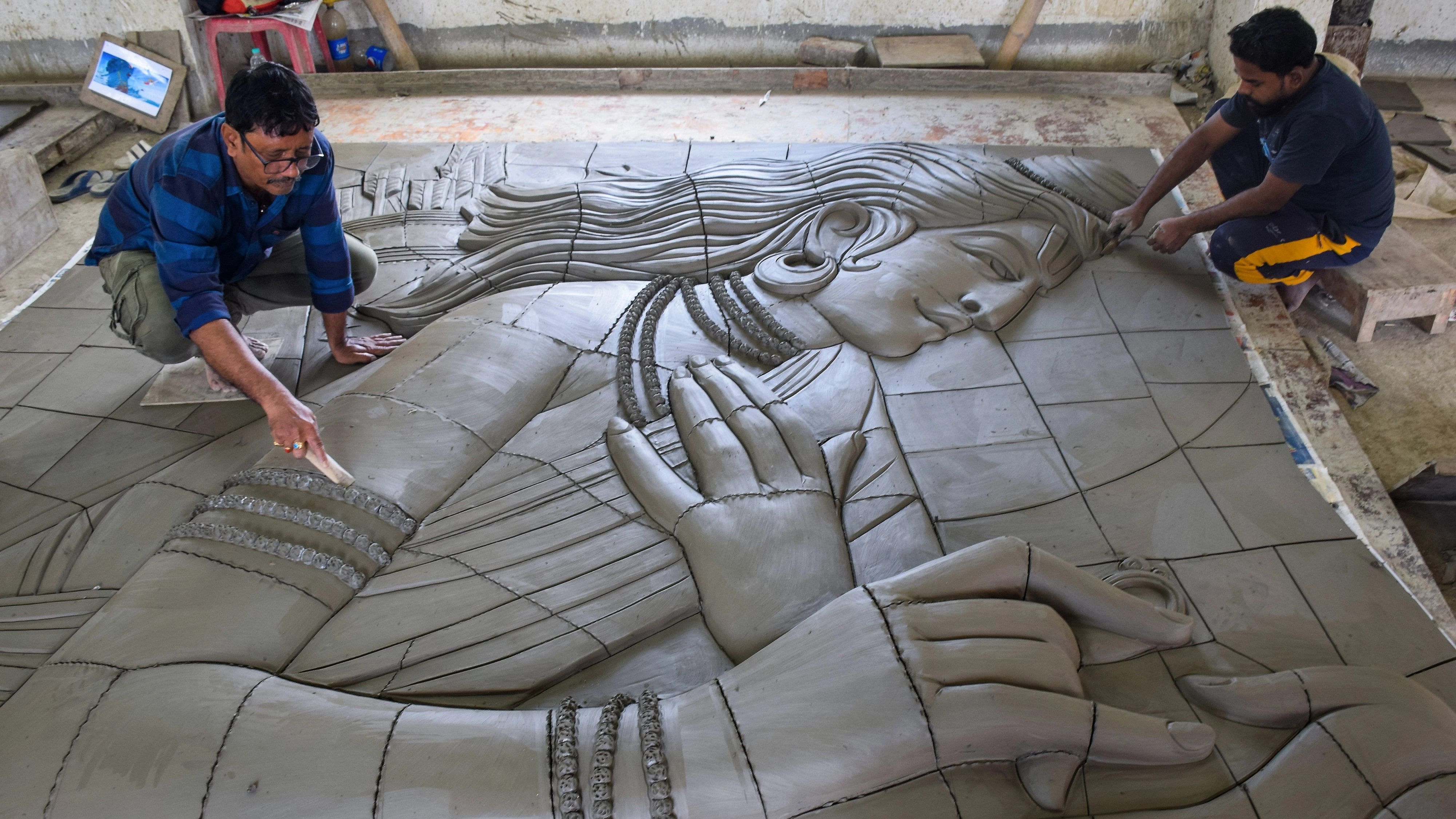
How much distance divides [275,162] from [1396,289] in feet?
11.7

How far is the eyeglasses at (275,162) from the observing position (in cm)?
A: 200

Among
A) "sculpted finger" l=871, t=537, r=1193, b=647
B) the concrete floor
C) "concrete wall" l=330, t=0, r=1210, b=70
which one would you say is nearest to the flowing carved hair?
the concrete floor

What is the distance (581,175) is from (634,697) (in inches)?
92.1

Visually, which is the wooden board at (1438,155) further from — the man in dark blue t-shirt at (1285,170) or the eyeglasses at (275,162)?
the eyeglasses at (275,162)

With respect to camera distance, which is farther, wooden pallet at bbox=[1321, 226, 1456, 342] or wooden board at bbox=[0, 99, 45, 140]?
wooden board at bbox=[0, 99, 45, 140]

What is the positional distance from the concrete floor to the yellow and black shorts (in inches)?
20.5

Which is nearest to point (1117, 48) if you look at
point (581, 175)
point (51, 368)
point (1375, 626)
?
point (581, 175)

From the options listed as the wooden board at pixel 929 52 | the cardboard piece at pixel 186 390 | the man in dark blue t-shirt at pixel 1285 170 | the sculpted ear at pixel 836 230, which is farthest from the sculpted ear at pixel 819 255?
Result: the wooden board at pixel 929 52

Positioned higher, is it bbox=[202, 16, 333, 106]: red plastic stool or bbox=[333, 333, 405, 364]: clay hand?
bbox=[202, 16, 333, 106]: red plastic stool

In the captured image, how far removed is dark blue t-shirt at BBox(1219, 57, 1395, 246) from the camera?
2.70 meters

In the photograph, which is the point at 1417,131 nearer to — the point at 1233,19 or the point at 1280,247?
the point at 1233,19

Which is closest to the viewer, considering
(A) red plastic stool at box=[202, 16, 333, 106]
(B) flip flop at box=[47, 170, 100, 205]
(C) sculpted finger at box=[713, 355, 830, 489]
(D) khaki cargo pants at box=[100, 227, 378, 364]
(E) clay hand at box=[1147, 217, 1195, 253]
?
(C) sculpted finger at box=[713, 355, 830, 489]

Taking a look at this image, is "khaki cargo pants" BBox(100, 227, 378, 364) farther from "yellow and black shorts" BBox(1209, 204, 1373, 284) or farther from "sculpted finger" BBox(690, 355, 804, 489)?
"yellow and black shorts" BBox(1209, 204, 1373, 284)

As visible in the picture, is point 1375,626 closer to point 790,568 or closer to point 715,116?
point 790,568
